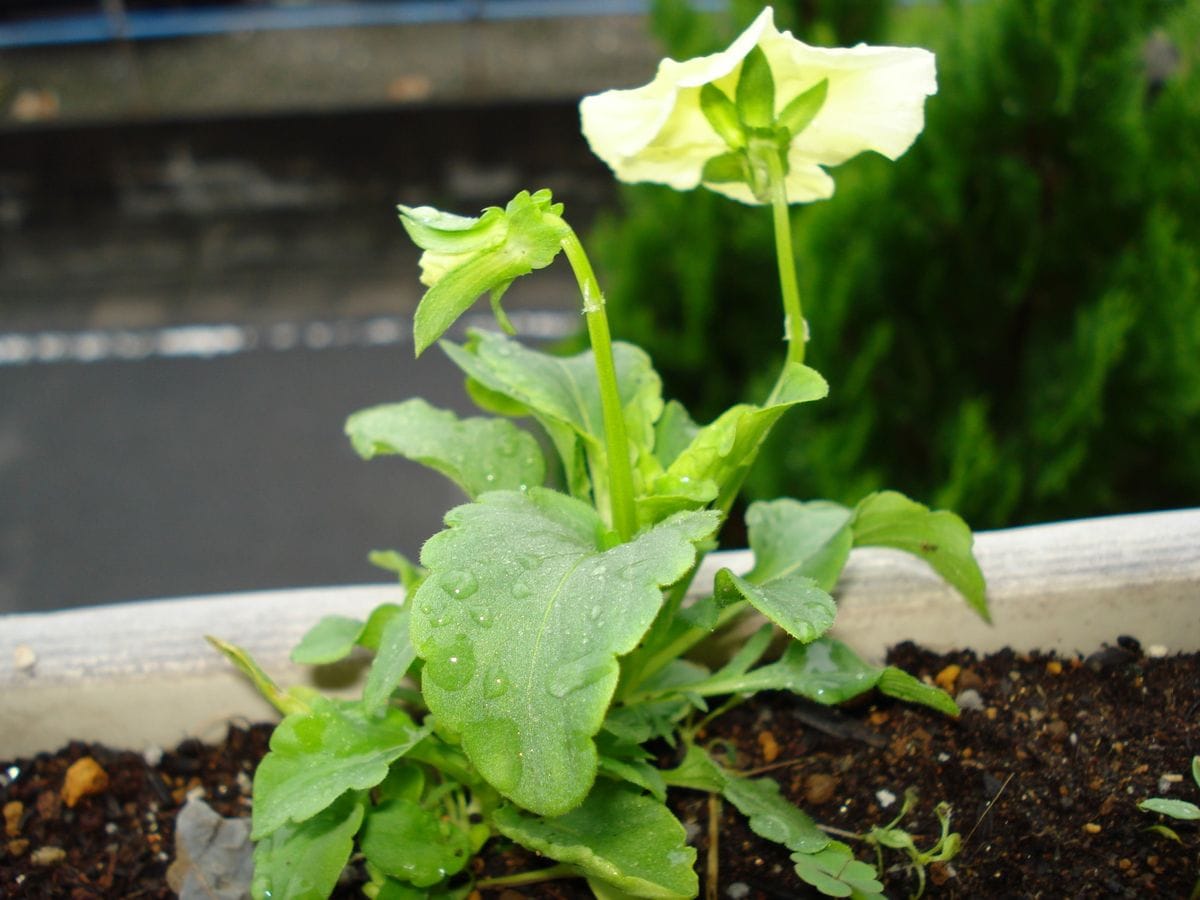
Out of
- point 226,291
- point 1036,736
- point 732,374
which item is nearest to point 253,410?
point 226,291

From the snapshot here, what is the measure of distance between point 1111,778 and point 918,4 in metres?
1.28

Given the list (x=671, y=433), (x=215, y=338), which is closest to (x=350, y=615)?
(x=671, y=433)

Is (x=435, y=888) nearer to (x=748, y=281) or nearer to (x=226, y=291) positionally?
(x=748, y=281)

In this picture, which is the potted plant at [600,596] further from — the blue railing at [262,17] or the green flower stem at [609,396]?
the blue railing at [262,17]

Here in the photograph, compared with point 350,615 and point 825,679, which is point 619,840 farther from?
point 350,615

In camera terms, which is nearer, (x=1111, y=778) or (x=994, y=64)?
(x=1111, y=778)

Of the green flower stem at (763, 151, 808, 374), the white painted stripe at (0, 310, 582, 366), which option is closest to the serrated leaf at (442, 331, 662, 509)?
the green flower stem at (763, 151, 808, 374)

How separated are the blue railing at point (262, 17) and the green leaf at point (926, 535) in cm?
221

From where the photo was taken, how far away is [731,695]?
92cm

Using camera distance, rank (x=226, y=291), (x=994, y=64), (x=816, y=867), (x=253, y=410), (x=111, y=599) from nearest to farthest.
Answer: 1. (x=816, y=867)
2. (x=994, y=64)
3. (x=111, y=599)
4. (x=253, y=410)
5. (x=226, y=291)

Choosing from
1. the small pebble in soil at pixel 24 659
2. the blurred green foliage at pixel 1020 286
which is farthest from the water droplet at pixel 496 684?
the blurred green foliage at pixel 1020 286

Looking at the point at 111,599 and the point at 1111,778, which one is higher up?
the point at 1111,778

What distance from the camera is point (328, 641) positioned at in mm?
834

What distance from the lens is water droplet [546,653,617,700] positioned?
0.58 m
